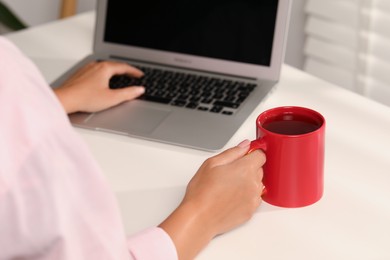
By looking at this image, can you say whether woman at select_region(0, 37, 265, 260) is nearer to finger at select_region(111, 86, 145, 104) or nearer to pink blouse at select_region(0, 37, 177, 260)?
pink blouse at select_region(0, 37, 177, 260)

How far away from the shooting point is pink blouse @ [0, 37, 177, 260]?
1.62 feet

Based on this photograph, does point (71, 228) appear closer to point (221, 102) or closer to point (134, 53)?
point (221, 102)

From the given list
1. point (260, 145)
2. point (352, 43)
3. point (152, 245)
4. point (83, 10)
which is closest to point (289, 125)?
point (260, 145)

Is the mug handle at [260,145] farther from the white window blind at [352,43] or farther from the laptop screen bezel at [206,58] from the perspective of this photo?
the white window blind at [352,43]

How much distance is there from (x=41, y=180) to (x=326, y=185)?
46cm

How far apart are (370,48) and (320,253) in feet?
3.01

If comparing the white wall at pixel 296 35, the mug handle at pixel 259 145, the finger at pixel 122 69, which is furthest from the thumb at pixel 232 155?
the white wall at pixel 296 35

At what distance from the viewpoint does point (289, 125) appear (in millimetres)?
837

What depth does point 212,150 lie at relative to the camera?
0.93m

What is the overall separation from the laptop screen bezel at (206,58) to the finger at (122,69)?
6 cm

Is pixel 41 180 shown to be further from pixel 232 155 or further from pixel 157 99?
pixel 157 99

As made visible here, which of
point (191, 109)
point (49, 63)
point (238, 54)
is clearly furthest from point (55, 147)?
point (49, 63)

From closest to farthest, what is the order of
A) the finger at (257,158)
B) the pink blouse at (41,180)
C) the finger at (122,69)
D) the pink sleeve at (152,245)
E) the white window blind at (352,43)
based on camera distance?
1. the pink blouse at (41,180)
2. the pink sleeve at (152,245)
3. the finger at (257,158)
4. the finger at (122,69)
5. the white window blind at (352,43)

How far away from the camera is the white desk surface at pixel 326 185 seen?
75cm
